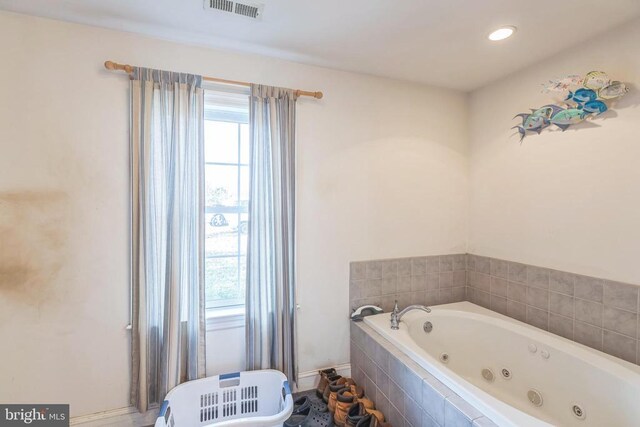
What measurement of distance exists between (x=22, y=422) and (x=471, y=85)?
3.77 m

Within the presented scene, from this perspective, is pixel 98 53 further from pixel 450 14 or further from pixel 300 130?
pixel 450 14

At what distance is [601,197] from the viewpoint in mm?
1714

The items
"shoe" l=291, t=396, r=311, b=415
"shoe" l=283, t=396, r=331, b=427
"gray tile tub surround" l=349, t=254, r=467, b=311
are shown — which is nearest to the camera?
"shoe" l=283, t=396, r=331, b=427

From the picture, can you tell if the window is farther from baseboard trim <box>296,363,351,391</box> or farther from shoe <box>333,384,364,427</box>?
shoe <box>333,384,364,427</box>

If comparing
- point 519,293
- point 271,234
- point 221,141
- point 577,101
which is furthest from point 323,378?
point 577,101

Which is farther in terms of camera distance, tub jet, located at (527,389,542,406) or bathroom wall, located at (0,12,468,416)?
tub jet, located at (527,389,542,406)

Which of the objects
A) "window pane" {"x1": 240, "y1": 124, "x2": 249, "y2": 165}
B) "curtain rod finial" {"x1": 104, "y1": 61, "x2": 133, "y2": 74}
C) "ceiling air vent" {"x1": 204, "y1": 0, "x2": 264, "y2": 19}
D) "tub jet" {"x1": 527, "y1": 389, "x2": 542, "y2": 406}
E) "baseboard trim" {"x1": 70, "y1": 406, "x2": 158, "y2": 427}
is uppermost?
"ceiling air vent" {"x1": 204, "y1": 0, "x2": 264, "y2": 19}

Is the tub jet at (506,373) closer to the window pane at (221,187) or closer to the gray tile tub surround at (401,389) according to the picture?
the gray tile tub surround at (401,389)

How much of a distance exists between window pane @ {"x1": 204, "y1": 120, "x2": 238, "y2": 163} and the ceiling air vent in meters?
0.67

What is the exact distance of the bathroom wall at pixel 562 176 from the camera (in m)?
1.60

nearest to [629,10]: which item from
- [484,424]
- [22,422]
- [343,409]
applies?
[484,424]

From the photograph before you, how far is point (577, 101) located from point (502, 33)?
647 mm

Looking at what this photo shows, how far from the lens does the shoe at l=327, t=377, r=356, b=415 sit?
1849mm

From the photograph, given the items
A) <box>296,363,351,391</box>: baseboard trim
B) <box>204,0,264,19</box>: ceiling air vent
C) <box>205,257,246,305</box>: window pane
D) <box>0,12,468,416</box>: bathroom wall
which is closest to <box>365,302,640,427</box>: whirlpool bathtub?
<box>296,363,351,391</box>: baseboard trim
